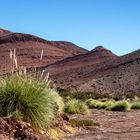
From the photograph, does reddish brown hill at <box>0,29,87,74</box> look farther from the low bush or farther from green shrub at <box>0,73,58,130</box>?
green shrub at <box>0,73,58,130</box>

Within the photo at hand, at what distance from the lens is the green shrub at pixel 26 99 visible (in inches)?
551

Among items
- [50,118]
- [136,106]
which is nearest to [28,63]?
[136,106]

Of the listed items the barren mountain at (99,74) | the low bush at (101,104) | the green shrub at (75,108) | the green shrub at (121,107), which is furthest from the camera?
the barren mountain at (99,74)

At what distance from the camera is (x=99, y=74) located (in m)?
88.9

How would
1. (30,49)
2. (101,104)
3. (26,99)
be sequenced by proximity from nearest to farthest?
1. (26,99)
2. (101,104)
3. (30,49)

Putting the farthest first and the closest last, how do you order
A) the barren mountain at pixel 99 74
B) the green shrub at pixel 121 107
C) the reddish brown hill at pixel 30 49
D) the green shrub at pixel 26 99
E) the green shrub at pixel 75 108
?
the reddish brown hill at pixel 30 49
the barren mountain at pixel 99 74
the green shrub at pixel 121 107
the green shrub at pixel 75 108
the green shrub at pixel 26 99

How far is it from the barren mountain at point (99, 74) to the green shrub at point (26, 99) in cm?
5589

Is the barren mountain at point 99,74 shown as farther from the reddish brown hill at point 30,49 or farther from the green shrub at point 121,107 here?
the green shrub at point 121,107

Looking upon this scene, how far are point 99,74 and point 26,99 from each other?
75105mm

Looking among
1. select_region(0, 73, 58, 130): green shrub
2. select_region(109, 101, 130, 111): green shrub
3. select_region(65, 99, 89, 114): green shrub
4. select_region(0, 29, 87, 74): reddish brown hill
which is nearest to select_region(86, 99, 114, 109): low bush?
select_region(109, 101, 130, 111): green shrub

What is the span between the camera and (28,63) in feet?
430

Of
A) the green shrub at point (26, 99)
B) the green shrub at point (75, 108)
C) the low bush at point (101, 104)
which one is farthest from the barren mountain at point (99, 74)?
the green shrub at point (26, 99)

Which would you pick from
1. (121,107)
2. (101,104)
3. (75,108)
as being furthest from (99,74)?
(75,108)

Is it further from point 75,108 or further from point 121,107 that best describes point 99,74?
point 75,108
